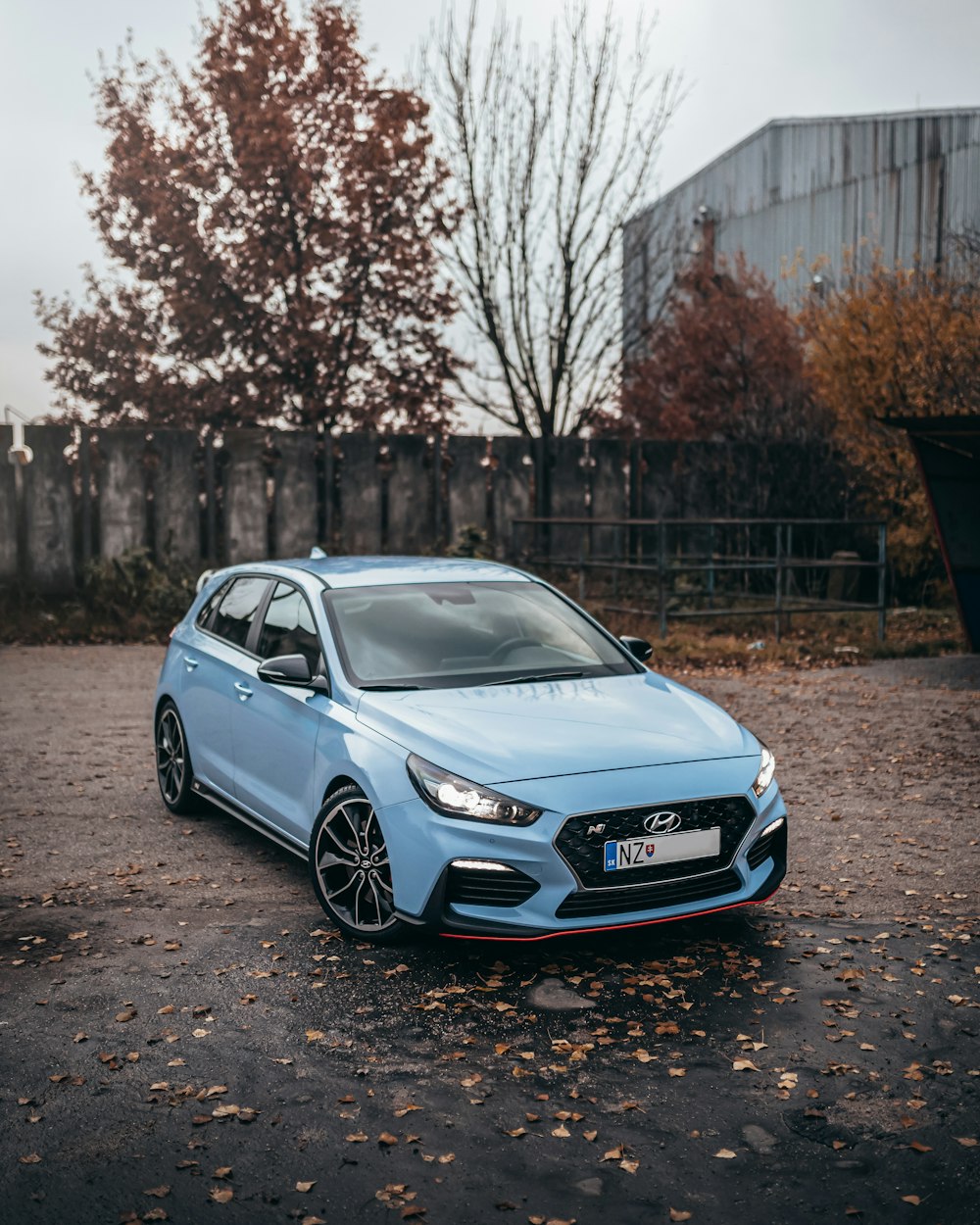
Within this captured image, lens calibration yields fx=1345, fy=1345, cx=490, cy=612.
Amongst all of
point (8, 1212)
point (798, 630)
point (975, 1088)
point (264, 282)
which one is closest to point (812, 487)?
point (798, 630)

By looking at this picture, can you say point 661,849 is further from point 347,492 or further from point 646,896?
point 347,492

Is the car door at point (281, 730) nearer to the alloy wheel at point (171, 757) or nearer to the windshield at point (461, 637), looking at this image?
the windshield at point (461, 637)

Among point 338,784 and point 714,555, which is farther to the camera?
point 714,555

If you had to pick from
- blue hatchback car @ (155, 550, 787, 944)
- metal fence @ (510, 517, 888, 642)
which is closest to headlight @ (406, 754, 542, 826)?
blue hatchback car @ (155, 550, 787, 944)

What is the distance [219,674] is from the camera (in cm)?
705

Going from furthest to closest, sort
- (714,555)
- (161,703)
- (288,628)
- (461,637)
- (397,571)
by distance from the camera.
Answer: (714,555) → (161,703) → (397,571) → (288,628) → (461,637)

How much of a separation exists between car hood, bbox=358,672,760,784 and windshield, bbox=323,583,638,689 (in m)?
0.22

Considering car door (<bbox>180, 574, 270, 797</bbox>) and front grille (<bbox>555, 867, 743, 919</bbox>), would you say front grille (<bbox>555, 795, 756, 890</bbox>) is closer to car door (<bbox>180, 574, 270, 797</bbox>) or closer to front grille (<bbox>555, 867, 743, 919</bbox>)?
front grille (<bbox>555, 867, 743, 919</bbox>)

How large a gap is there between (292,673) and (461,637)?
887mm

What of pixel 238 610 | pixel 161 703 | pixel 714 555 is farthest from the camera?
pixel 714 555

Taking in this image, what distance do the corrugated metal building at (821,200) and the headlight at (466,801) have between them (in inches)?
706

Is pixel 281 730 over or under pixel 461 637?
under

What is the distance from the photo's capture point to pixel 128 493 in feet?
57.9

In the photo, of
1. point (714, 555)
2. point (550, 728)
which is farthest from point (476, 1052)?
point (714, 555)
